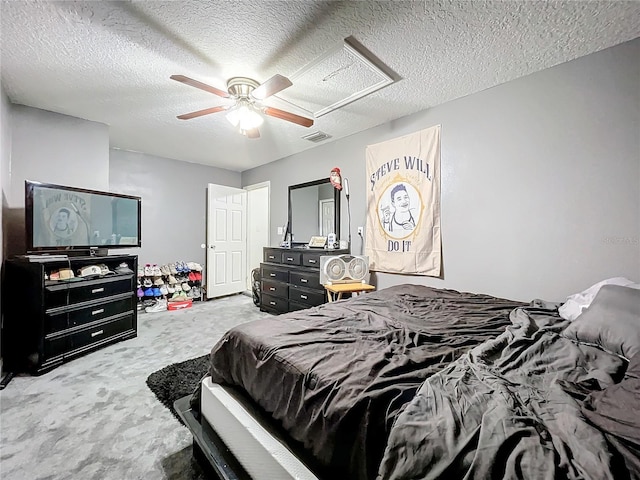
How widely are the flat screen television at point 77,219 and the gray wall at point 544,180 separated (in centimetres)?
324

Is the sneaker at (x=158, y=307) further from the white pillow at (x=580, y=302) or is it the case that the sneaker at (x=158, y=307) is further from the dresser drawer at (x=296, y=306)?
the white pillow at (x=580, y=302)

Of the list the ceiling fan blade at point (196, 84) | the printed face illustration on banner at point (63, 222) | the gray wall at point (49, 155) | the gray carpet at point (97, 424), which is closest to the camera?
the gray carpet at point (97, 424)

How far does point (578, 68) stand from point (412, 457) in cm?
267

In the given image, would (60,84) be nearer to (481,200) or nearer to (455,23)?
(455,23)

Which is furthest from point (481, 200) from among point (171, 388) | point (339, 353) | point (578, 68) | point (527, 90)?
Answer: point (171, 388)

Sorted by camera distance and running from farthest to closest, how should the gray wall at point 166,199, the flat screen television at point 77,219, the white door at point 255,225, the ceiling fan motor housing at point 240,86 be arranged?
the white door at point 255,225 → the gray wall at point 166,199 → the flat screen television at point 77,219 → the ceiling fan motor housing at point 240,86

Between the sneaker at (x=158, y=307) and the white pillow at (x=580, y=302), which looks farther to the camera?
the sneaker at (x=158, y=307)

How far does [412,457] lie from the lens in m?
0.62

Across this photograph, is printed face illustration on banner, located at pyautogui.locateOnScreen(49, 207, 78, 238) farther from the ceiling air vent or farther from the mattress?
the ceiling air vent

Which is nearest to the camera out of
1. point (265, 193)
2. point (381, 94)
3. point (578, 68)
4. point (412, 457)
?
point (412, 457)

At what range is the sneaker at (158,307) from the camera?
391 cm

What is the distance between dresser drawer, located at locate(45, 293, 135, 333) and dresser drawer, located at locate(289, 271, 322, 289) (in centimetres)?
179

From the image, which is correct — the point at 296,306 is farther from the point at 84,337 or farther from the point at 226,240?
the point at 226,240

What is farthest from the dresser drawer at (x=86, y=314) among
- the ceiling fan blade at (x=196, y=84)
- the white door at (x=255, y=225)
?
the white door at (x=255, y=225)
